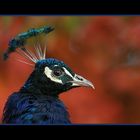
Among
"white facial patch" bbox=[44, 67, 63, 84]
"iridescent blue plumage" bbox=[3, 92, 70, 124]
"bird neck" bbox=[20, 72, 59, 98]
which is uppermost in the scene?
"white facial patch" bbox=[44, 67, 63, 84]

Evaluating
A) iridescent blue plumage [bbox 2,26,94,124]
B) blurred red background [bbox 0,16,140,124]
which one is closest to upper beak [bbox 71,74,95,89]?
iridescent blue plumage [bbox 2,26,94,124]

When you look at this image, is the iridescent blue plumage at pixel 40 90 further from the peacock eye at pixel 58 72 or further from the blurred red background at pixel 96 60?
the blurred red background at pixel 96 60

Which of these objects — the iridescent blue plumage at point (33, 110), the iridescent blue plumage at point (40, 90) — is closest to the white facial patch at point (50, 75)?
the iridescent blue plumage at point (40, 90)

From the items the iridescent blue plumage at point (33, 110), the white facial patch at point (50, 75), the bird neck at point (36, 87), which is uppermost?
the white facial patch at point (50, 75)

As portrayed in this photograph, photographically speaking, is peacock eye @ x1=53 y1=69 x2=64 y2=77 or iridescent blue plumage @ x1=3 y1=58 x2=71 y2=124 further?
peacock eye @ x1=53 y1=69 x2=64 y2=77

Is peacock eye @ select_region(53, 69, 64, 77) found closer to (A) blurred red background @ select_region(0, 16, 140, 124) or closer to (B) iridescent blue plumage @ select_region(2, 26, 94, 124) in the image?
(B) iridescent blue plumage @ select_region(2, 26, 94, 124)

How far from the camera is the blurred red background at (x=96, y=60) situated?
3.15 m

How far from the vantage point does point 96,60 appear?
3.23 meters


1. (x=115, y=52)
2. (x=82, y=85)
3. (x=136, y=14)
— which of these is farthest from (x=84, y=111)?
(x=136, y=14)

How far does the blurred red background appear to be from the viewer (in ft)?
10.3

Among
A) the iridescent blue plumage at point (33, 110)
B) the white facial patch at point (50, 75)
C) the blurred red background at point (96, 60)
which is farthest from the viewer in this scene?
the blurred red background at point (96, 60)

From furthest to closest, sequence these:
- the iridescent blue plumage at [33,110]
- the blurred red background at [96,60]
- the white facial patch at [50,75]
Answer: the blurred red background at [96,60], the white facial patch at [50,75], the iridescent blue plumage at [33,110]

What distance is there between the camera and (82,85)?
9.81ft
